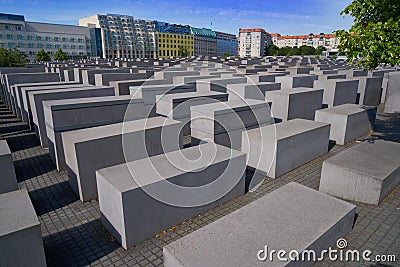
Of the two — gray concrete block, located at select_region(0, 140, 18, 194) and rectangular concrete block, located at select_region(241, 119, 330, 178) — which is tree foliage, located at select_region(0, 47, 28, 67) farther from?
rectangular concrete block, located at select_region(241, 119, 330, 178)

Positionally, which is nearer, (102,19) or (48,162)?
(48,162)

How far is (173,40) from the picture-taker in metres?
114

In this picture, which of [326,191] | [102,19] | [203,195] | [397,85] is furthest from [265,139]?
[102,19]

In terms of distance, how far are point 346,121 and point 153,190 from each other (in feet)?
26.1

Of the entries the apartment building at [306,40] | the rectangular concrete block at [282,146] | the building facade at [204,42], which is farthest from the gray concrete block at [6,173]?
the apartment building at [306,40]

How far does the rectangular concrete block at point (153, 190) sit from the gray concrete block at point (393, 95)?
13348 millimetres

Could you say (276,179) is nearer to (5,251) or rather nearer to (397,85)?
(5,251)

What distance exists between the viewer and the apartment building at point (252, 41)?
139 meters

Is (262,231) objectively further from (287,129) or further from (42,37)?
(42,37)

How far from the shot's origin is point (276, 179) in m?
7.28

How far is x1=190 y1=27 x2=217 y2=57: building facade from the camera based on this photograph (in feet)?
404

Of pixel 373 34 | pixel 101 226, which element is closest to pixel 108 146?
pixel 101 226

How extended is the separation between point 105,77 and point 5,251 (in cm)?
1442

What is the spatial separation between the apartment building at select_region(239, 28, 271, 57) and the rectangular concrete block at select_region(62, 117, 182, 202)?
137250mm
